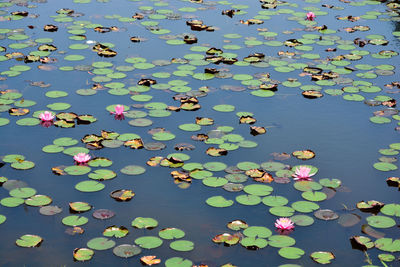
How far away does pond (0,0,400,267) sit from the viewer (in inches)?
159

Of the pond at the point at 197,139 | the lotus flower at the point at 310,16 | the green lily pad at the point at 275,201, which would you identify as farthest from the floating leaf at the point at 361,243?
the lotus flower at the point at 310,16

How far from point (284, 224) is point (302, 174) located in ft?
2.24

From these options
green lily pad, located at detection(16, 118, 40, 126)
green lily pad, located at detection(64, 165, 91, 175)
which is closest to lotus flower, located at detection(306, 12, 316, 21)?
green lily pad, located at detection(16, 118, 40, 126)

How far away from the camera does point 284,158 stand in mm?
4996

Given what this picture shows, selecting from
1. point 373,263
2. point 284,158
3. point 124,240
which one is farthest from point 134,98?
point 373,263

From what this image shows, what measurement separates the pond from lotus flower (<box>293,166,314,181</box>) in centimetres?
2

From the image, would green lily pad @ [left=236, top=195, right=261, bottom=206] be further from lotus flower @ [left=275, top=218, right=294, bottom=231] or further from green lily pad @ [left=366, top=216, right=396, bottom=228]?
green lily pad @ [left=366, top=216, right=396, bottom=228]

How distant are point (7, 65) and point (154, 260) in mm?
3625

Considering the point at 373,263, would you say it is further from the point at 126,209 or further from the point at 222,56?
the point at 222,56

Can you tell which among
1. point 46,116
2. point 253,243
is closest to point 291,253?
point 253,243

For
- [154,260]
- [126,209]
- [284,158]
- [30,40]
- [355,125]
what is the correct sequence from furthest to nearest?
[30,40] < [355,125] < [284,158] < [126,209] < [154,260]

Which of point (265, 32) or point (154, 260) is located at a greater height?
point (265, 32)

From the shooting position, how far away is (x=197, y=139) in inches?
207

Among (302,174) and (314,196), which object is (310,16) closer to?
(302,174)
